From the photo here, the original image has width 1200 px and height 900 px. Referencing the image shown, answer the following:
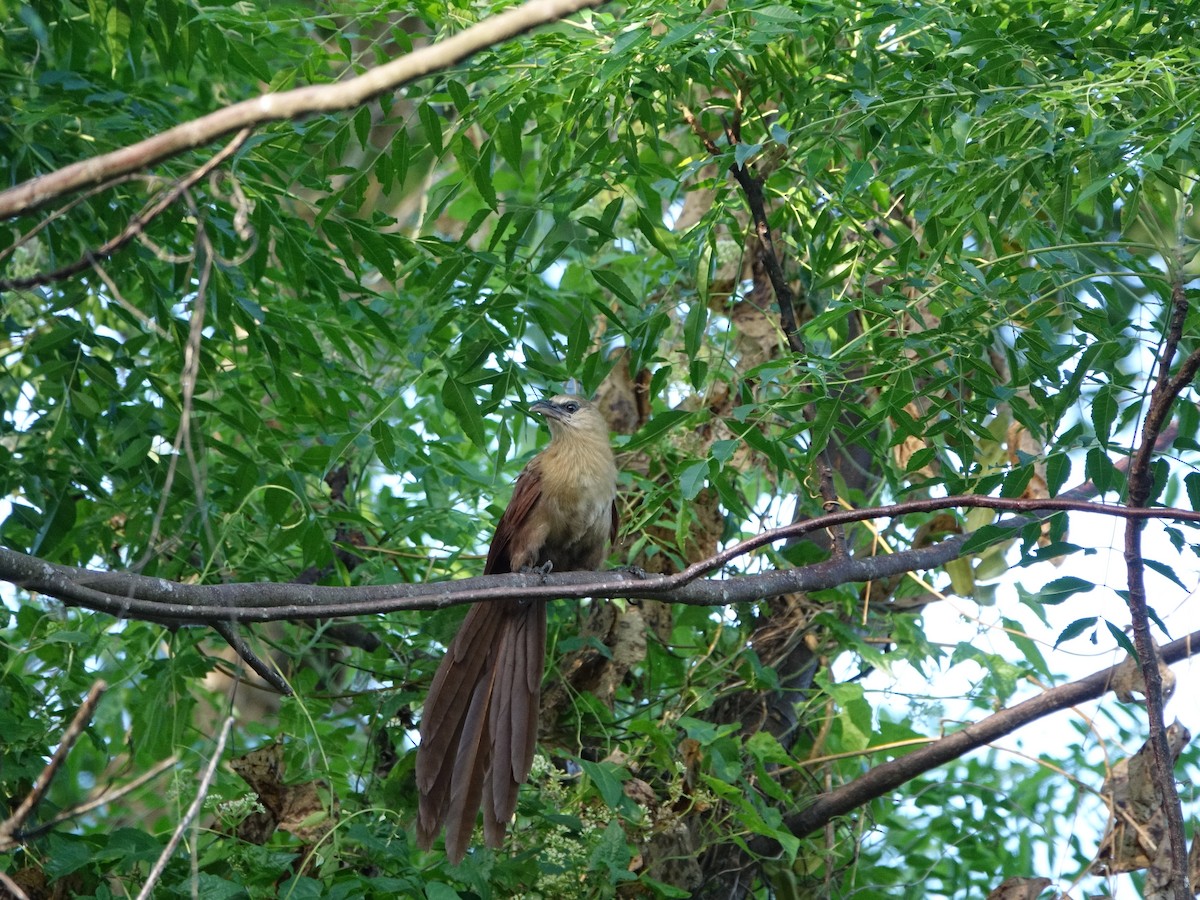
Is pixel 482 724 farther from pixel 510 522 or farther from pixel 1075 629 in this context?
pixel 1075 629

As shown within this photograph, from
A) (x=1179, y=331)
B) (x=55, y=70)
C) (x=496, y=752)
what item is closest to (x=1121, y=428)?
(x=1179, y=331)

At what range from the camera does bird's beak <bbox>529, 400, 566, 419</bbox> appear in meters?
4.51

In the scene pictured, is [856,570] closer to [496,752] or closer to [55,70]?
[496,752]

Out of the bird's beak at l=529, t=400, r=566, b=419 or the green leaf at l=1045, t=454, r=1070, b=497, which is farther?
the bird's beak at l=529, t=400, r=566, b=419

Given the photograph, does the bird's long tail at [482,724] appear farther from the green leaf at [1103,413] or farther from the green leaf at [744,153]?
the green leaf at [1103,413]

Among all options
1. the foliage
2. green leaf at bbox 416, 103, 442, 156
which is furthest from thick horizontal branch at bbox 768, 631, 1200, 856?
green leaf at bbox 416, 103, 442, 156

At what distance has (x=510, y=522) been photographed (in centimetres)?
441

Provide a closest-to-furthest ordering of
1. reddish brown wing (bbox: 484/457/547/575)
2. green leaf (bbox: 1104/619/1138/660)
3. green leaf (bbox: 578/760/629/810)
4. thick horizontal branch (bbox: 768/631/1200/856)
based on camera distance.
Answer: green leaf (bbox: 1104/619/1138/660) → green leaf (bbox: 578/760/629/810) → thick horizontal branch (bbox: 768/631/1200/856) → reddish brown wing (bbox: 484/457/547/575)

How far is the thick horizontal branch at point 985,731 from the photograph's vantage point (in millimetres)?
3830

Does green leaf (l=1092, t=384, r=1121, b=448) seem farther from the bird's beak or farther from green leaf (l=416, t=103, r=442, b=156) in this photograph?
the bird's beak

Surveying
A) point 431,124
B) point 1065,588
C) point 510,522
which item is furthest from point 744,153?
point 510,522

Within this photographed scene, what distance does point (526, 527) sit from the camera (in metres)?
4.45

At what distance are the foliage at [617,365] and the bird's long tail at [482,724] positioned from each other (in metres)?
0.13

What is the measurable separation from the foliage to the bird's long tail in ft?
0.43
